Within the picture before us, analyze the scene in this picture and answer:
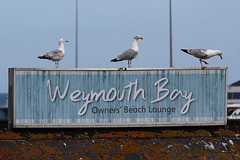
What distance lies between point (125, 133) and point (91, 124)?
153cm

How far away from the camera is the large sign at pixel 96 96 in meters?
Result: 16.0

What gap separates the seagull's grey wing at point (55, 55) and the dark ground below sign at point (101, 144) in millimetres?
3143

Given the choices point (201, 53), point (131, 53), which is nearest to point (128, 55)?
point (131, 53)

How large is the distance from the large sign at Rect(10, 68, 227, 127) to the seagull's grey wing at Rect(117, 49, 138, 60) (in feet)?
1.90

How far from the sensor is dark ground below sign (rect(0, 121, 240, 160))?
53.5ft

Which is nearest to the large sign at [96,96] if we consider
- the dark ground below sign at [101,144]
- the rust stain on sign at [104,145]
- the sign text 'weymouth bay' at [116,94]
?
the sign text 'weymouth bay' at [116,94]

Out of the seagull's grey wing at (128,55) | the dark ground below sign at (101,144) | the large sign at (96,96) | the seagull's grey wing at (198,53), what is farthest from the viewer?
the seagull's grey wing at (198,53)

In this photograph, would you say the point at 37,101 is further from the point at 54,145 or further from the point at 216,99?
the point at 216,99

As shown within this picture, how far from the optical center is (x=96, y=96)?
52.6ft

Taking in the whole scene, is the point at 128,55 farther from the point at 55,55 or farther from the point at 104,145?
the point at 104,145

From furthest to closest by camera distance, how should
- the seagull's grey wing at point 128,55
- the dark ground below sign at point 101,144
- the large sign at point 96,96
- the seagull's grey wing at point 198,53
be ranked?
1. the seagull's grey wing at point 198,53
2. the dark ground below sign at point 101,144
3. the seagull's grey wing at point 128,55
4. the large sign at point 96,96

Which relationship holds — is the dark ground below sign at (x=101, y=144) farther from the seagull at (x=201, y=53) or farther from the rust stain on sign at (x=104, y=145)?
the seagull at (x=201, y=53)

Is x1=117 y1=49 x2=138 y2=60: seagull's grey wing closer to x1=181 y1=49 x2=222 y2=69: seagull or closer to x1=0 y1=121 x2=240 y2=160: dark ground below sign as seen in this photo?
x1=181 y1=49 x2=222 y2=69: seagull

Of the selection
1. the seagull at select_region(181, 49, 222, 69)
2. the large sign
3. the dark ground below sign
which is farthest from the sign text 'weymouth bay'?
the seagull at select_region(181, 49, 222, 69)
